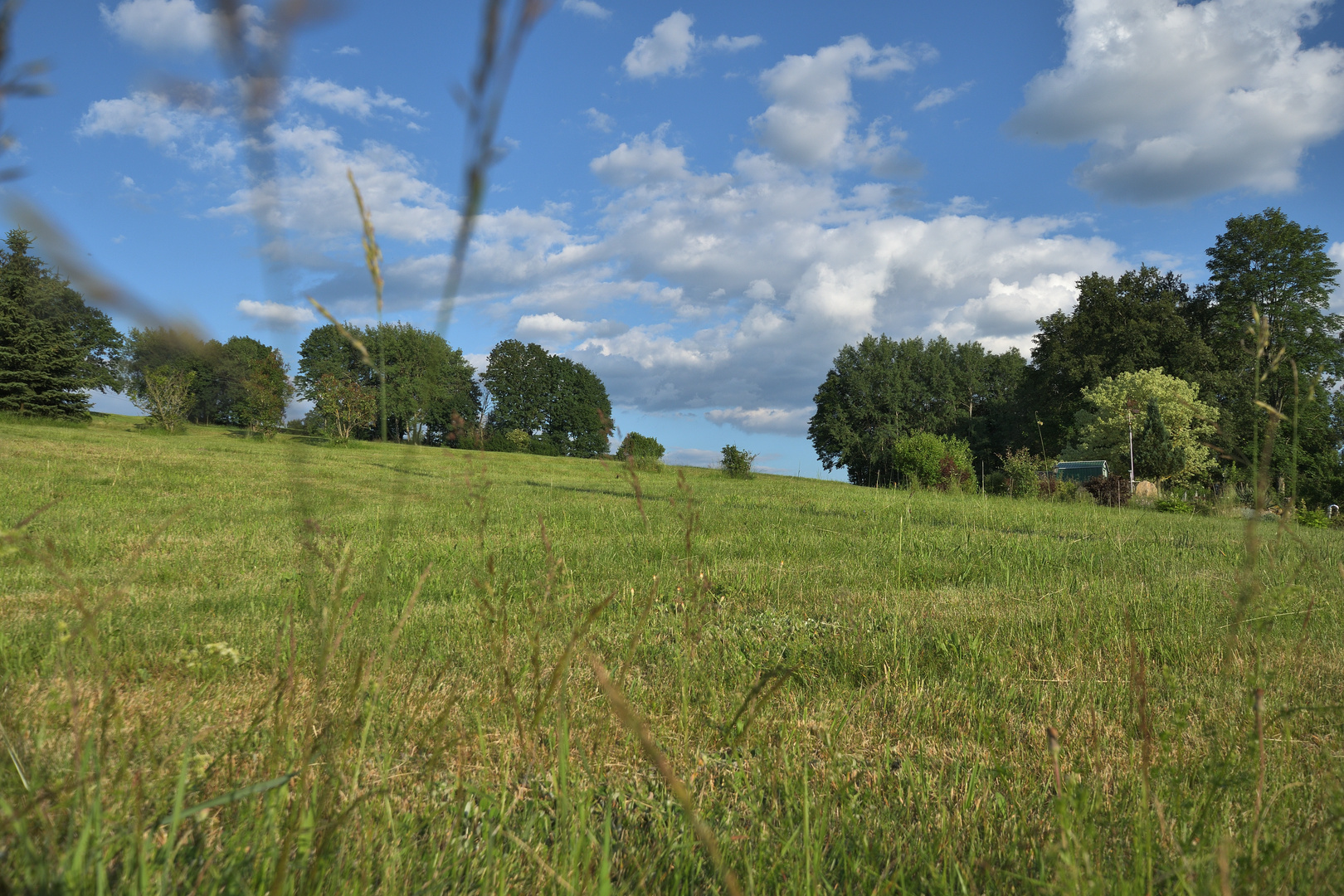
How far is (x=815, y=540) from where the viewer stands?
6.34 metres

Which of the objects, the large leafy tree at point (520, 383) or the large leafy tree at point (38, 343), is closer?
the large leafy tree at point (38, 343)

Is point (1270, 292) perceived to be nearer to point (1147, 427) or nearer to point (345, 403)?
point (1147, 427)

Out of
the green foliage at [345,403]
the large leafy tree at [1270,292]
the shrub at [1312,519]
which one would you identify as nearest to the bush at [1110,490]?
the shrub at [1312,519]

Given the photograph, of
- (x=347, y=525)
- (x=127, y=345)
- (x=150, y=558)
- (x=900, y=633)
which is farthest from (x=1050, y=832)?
(x=347, y=525)

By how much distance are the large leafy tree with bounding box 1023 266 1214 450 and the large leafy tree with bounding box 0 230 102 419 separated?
133ft

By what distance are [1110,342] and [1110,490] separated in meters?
25.0

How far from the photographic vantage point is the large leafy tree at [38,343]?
1116 millimetres

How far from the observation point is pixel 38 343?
15.5m

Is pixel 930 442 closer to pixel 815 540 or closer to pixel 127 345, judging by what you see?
pixel 815 540

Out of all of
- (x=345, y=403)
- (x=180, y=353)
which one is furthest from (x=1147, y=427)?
(x=345, y=403)

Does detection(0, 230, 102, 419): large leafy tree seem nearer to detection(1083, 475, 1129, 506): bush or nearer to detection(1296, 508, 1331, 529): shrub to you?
detection(1296, 508, 1331, 529): shrub

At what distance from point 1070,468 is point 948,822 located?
110ft

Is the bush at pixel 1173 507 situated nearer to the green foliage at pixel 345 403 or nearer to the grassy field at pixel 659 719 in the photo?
the grassy field at pixel 659 719

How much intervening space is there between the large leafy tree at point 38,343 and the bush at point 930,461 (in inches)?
836
